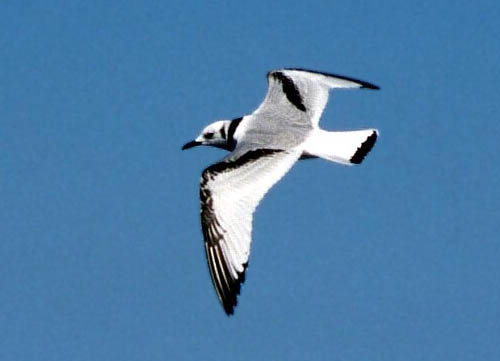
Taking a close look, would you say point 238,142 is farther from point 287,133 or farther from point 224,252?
point 224,252

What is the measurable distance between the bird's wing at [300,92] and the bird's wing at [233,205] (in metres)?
0.72

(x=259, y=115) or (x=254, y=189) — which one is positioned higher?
(x=259, y=115)

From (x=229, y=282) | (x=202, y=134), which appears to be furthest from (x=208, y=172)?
(x=202, y=134)

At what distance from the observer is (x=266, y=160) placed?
35.3 feet

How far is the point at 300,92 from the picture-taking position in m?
11.7

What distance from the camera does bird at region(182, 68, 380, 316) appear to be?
10031mm

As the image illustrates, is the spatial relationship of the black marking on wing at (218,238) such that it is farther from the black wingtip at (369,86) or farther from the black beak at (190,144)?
the black beak at (190,144)

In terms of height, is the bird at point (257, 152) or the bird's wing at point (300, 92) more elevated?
the bird's wing at point (300, 92)

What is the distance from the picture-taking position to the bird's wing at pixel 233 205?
992cm

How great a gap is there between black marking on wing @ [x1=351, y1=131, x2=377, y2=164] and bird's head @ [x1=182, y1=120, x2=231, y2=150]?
61.0 inches

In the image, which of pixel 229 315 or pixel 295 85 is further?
pixel 295 85

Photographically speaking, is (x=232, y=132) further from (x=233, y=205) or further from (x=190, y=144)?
(x=233, y=205)

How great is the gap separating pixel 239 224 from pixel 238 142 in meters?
1.36

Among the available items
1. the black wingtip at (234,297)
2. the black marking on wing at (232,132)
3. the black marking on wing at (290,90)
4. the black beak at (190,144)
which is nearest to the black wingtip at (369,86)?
the black marking on wing at (290,90)
